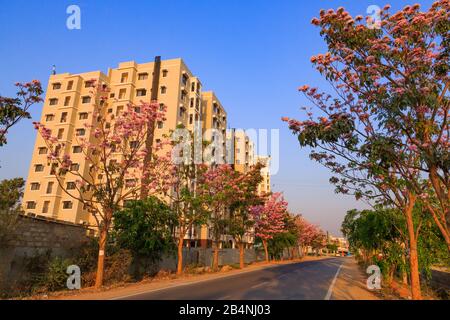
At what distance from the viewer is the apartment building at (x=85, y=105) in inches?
1884

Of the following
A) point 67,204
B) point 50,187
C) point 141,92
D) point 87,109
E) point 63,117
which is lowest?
point 67,204

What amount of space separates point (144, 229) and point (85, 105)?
1558 inches

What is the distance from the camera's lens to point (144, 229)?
20359 mm

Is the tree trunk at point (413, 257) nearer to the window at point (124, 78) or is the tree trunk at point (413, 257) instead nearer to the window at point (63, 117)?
the window at point (124, 78)

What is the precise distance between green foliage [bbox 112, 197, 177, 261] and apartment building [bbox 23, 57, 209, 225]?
2768 cm

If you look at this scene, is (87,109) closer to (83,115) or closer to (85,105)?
(85,105)

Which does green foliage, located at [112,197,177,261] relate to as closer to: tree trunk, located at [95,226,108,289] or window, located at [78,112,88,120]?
tree trunk, located at [95,226,108,289]

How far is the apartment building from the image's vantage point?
47856 mm

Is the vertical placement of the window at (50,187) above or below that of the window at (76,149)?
below

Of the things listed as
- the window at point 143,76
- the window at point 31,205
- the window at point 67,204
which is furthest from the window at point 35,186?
the window at point 143,76

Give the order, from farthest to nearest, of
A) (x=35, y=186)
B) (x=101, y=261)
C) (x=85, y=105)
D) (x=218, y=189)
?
(x=85, y=105), (x=35, y=186), (x=218, y=189), (x=101, y=261)

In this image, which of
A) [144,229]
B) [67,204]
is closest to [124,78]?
[67,204]

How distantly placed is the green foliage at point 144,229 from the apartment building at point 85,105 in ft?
90.8
